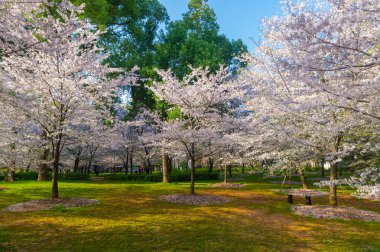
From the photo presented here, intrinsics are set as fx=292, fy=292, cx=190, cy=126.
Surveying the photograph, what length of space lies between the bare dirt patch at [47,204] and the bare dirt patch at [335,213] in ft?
29.7

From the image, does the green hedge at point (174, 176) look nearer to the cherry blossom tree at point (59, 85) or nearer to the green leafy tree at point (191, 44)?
the green leafy tree at point (191, 44)

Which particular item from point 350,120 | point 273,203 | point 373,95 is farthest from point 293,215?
point 373,95

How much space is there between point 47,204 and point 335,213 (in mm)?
11722

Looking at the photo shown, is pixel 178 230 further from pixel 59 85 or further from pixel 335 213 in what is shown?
pixel 59 85

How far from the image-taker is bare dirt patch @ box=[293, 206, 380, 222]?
424 inches

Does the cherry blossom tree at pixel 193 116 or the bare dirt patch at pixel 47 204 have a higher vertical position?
the cherry blossom tree at pixel 193 116

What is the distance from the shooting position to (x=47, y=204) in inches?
488

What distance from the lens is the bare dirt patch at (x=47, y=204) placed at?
1162 cm

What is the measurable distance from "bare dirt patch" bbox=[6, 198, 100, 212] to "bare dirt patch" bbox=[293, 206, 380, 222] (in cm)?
905

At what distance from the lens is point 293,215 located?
11117 millimetres

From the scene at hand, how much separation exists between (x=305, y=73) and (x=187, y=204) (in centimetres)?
899

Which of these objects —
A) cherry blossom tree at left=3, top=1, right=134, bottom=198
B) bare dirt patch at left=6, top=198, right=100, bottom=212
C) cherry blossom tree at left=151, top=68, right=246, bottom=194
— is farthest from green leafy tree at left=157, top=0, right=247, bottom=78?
bare dirt patch at left=6, top=198, right=100, bottom=212

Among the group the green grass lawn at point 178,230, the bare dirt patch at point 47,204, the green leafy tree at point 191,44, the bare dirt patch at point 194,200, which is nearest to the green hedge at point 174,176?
the green leafy tree at point 191,44

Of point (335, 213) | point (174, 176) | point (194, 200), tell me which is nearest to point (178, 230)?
point (194, 200)
